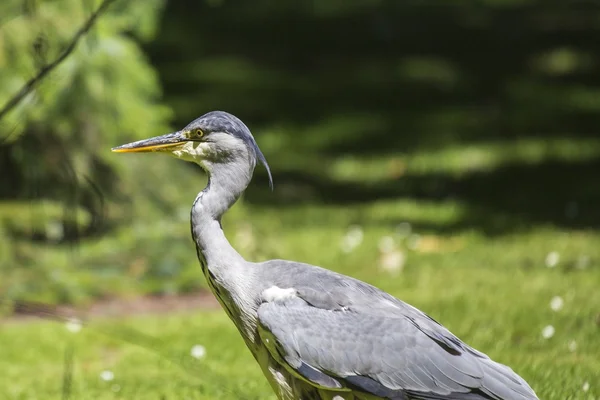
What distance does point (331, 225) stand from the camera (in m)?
11.8

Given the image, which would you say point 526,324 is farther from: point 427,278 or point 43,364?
point 43,364

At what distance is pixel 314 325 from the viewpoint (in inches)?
182

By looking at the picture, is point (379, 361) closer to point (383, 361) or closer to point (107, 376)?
point (383, 361)

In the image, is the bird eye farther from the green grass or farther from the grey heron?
the green grass

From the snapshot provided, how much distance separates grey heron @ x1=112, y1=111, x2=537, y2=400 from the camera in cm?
454

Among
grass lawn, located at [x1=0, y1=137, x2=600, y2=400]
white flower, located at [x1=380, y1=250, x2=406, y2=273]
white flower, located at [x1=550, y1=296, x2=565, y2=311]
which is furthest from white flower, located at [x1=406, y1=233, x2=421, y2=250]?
white flower, located at [x1=550, y1=296, x2=565, y2=311]

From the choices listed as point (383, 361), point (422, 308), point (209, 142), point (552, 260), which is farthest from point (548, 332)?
point (209, 142)

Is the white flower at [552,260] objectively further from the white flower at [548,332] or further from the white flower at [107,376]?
the white flower at [107,376]

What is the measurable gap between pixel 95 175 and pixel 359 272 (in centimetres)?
325

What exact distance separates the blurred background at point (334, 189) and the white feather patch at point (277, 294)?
107 cm

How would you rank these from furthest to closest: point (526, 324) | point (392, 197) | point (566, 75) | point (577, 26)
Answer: point (577, 26) < point (566, 75) < point (392, 197) < point (526, 324)

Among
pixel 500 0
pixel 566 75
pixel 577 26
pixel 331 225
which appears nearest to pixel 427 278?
pixel 331 225

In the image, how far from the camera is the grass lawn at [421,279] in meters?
6.49

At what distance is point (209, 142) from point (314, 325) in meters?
1.06
